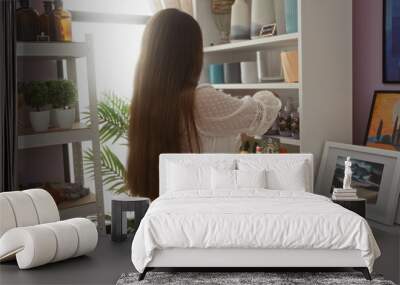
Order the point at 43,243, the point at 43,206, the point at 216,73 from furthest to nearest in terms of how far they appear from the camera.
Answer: the point at 216,73 < the point at 43,206 < the point at 43,243

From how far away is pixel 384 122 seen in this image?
4723 millimetres

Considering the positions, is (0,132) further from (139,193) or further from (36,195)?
(139,193)

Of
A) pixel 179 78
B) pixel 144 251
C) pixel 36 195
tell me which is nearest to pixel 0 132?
pixel 36 195

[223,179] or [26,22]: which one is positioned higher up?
[26,22]

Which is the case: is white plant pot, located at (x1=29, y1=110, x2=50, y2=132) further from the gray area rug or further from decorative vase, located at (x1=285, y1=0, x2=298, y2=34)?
decorative vase, located at (x1=285, y1=0, x2=298, y2=34)

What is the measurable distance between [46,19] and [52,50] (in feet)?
0.80

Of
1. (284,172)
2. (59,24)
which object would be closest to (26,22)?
(59,24)

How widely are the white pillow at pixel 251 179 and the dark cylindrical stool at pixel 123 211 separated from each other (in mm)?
717

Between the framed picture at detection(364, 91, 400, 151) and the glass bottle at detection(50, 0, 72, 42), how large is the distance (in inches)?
92.7

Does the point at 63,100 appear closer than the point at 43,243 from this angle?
No

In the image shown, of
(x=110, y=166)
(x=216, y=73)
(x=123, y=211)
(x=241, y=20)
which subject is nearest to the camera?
(x=123, y=211)

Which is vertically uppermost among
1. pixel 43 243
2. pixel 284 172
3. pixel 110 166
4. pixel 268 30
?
pixel 268 30

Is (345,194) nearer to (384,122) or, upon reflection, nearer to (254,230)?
(384,122)

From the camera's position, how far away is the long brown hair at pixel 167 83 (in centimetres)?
427
